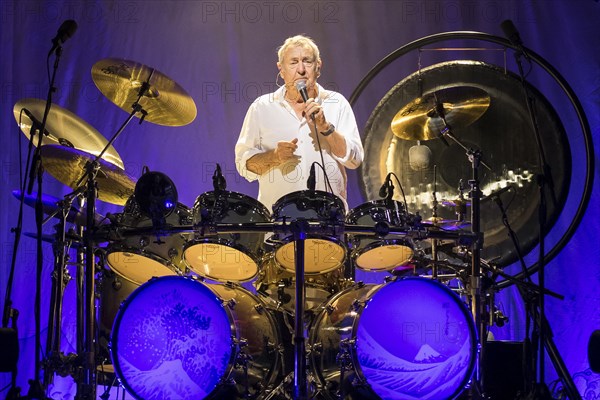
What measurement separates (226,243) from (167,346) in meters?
0.55

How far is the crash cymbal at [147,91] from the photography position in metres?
4.23

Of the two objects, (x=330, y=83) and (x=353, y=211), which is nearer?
(x=353, y=211)

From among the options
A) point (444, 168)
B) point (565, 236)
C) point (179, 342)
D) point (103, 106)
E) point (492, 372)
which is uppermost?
point (103, 106)

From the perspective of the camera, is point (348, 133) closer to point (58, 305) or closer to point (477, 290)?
point (477, 290)

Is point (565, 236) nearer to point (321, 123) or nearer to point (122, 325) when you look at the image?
point (321, 123)

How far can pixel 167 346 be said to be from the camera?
11.4ft

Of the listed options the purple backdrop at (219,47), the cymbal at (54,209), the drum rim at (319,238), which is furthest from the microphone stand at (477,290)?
the cymbal at (54,209)

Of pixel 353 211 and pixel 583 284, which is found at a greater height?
pixel 353 211

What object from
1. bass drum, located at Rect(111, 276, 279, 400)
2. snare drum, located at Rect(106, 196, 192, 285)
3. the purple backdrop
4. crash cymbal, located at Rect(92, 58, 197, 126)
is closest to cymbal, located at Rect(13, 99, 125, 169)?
crash cymbal, located at Rect(92, 58, 197, 126)

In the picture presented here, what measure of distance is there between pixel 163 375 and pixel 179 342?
6.5 inches

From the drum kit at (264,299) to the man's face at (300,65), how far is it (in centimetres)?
99

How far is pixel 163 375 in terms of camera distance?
3.47 metres

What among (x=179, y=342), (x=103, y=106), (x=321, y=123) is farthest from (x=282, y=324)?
(x=103, y=106)

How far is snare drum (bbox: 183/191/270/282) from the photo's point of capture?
12.0ft
